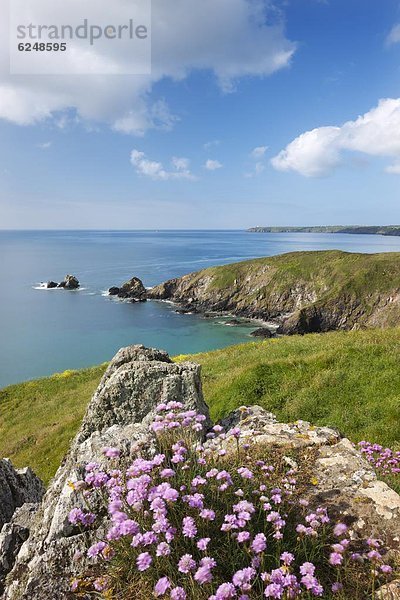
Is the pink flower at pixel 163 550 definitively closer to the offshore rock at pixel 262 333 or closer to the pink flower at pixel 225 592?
the pink flower at pixel 225 592

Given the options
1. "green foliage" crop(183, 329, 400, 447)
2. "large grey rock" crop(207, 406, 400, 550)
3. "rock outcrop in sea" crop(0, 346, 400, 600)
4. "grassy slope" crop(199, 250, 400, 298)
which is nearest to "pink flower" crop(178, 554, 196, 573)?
"rock outcrop in sea" crop(0, 346, 400, 600)

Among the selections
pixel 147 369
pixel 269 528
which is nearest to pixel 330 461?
pixel 269 528

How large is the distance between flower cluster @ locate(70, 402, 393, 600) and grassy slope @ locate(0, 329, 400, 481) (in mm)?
8555

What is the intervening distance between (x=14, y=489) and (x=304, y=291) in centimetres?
10366

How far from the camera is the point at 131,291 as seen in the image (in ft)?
424

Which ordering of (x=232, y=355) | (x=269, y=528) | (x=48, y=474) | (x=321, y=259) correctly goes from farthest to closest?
1. (x=321, y=259)
2. (x=232, y=355)
3. (x=48, y=474)
4. (x=269, y=528)

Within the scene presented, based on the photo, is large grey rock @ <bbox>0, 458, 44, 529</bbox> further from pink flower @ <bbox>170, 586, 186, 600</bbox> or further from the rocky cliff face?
pink flower @ <bbox>170, 586, 186, 600</bbox>

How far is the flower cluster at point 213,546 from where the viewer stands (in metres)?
3.63

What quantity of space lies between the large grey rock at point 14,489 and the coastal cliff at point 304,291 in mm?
77801

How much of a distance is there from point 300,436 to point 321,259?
115 meters

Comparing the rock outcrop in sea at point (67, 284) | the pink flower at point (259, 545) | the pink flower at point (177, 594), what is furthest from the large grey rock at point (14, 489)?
the rock outcrop in sea at point (67, 284)

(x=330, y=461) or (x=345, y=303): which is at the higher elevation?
(x=330, y=461)

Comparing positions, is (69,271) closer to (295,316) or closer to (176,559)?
(295,316)

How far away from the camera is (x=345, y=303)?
90.3 meters
